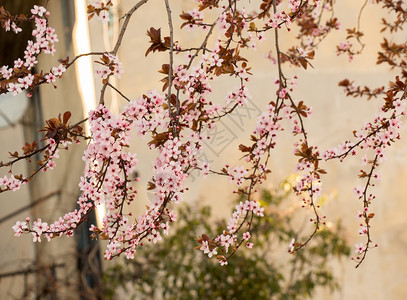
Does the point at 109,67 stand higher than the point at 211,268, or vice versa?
the point at 211,268

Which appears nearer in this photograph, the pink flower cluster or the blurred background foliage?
the pink flower cluster

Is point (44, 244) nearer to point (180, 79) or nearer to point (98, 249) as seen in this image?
point (98, 249)

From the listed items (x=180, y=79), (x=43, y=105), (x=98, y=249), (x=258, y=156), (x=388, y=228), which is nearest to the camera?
(x=180, y=79)

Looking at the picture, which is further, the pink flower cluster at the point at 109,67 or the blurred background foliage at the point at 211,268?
the blurred background foliage at the point at 211,268

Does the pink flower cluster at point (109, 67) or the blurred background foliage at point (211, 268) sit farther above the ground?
the blurred background foliage at point (211, 268)

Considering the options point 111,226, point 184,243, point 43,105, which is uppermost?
point 43,105

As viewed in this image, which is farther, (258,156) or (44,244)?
(44,244)

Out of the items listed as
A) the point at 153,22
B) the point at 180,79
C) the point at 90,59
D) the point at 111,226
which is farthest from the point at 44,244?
the point at 180,79

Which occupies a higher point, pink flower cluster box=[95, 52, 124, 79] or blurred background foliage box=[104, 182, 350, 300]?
blurred background foliage box=[104, 182, 350, 300]

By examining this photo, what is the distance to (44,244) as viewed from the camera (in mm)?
2773

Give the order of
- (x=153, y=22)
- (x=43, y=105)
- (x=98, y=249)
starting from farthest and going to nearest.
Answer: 1. (x=98, y=249)
2. (x=153, y=22)
3. (x=43, y=105)

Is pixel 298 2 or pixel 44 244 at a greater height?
pixel 44 244

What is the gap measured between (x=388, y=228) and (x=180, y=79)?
2.68m

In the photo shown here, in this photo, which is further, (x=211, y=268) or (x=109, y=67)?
(x=211, y=268)
